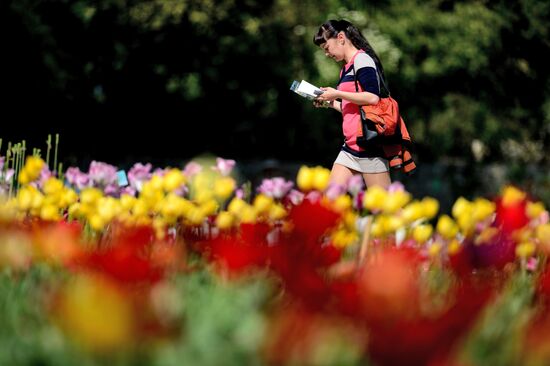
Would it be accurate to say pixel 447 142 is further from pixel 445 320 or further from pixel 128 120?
pixel 445 320

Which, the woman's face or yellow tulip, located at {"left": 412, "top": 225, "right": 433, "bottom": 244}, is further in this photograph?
the woman's face

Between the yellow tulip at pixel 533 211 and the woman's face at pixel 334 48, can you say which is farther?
the woman's face at pixel 334 48

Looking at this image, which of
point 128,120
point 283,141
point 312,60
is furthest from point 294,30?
point 128,120

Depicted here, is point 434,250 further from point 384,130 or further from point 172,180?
point 384,130

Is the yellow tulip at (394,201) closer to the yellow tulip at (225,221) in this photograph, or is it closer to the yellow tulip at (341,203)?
the yellow tulip at (341,203)

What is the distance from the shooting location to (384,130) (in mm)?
5027

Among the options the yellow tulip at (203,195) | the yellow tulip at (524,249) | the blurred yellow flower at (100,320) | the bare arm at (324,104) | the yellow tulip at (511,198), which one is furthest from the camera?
the bare arm at (324,104)

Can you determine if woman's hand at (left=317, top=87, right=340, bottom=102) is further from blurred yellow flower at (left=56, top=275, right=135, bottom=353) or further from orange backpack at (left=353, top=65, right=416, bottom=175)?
blurred yellow flower at (left=56, top=275, right=135, bottom=353)

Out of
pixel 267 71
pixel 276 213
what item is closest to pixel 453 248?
pixel 276 213

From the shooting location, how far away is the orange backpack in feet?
16.4

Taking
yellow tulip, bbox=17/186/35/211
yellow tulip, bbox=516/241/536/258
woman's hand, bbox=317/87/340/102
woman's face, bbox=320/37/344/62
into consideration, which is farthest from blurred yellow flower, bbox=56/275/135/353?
woman's face, bbox=320/37/344/62

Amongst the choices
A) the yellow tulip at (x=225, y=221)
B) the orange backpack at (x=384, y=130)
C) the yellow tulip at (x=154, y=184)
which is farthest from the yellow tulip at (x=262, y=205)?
the orange backpack at (x=384, y=130)

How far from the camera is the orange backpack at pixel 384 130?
5004 millimetres

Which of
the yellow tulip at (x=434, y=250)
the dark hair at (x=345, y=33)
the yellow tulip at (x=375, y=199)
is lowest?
the yellow tulip at (x=434, y=250)
